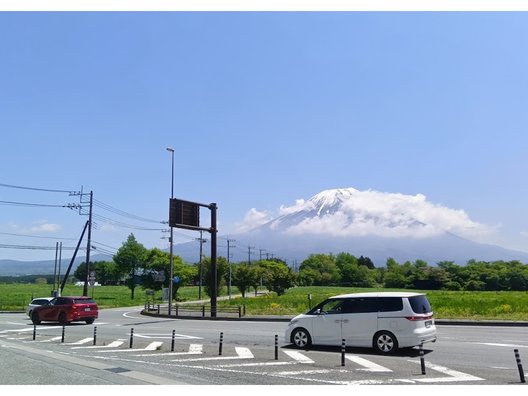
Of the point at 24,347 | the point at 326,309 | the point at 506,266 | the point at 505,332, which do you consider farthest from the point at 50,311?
the point at 506,266

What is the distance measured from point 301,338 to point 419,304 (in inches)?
143

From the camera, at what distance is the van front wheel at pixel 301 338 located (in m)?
15.1

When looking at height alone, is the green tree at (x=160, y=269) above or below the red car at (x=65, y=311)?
above

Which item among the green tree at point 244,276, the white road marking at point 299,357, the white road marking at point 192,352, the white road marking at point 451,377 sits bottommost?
the white road marking at point 192,352

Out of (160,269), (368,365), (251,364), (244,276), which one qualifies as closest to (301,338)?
(251,364)

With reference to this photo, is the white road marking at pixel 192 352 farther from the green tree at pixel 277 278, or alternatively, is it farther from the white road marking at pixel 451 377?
the green tree at pixel 277 278

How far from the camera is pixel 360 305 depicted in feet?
47.9

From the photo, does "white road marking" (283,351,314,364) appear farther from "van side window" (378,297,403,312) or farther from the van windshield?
the van windshield

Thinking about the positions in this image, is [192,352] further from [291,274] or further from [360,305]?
[291,274]

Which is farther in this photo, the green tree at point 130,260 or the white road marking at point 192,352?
the green tree at point 130,260

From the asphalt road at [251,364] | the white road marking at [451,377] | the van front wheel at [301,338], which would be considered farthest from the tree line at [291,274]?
the white road marking at [451,377]

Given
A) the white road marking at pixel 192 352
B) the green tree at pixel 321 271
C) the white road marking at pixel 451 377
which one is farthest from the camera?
the green tree at pixel 321 271
